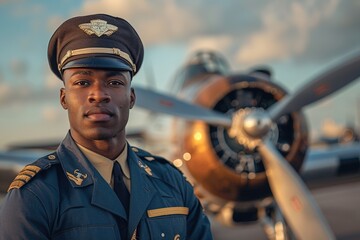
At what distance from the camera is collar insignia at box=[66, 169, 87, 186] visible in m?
1.66

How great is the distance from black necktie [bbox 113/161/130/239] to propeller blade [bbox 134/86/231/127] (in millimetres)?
4443

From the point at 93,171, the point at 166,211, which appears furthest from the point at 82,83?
the point at 166,211

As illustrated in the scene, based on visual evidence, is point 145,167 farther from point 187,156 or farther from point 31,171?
point 187,156

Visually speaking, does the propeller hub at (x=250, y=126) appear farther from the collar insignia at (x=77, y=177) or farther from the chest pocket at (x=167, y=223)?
the collar insignia at (x=77, y=177)

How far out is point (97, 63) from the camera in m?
1.67

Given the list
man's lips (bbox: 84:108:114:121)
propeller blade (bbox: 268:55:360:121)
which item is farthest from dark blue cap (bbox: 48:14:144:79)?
propeller blade (bbox: 268:55:360:121)

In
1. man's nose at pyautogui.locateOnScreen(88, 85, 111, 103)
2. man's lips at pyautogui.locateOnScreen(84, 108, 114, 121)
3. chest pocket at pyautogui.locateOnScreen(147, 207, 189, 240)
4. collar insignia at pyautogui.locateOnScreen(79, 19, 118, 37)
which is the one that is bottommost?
chest pocket at pyautogui.locateOnScreen(147, 207, 189, 240)

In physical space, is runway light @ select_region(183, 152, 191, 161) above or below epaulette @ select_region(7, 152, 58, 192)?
above

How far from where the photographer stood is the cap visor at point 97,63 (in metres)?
1.66

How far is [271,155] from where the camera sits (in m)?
6.04

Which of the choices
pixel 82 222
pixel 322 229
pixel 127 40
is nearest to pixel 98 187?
pixel 82 222

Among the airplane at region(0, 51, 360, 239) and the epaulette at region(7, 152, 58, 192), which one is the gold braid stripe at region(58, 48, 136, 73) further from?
the airplane at region(0, 51, 360, 239)

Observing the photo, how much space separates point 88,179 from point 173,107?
4.79 meters

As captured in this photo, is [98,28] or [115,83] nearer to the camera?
[115,83]
